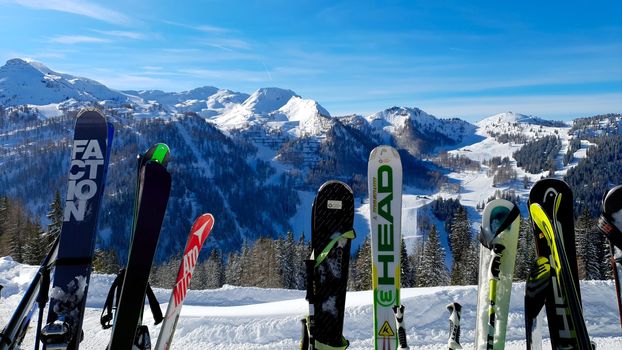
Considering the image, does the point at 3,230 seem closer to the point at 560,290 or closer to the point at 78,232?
the point at 78,232

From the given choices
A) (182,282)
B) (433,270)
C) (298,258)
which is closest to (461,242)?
(433,270)

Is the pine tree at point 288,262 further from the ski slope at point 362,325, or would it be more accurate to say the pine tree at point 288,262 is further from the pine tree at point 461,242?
the ski slope at point 362,325

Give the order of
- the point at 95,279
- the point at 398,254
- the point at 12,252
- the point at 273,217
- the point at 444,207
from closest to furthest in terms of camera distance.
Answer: the point at 398,254 < the point at 95,279 < the point at 12,252 < the point at 444,207 < the point at 273,217

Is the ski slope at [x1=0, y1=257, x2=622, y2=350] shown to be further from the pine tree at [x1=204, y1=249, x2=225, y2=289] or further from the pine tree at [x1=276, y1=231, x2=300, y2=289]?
the pine tree at [x1=204, y1=249, x2=225, y2=289]

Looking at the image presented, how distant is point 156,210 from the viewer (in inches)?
171

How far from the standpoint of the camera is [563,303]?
13.6ft

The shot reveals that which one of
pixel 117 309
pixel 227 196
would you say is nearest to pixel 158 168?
pixel 117 309

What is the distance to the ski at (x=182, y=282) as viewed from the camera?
493 centimetres

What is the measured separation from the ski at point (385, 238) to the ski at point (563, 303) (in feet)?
6.70

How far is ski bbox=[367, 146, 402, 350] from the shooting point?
5.76 meters

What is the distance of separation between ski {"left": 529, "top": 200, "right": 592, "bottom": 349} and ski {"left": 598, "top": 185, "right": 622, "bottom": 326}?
822mm

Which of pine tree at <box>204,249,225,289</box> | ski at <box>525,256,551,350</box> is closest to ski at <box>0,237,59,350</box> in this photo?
ski at <box>525,256,551,350</box>

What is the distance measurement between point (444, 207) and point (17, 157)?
6754 inches

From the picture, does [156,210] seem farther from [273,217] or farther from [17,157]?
[17,157]
